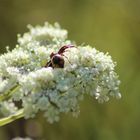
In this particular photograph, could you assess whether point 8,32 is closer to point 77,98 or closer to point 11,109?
point 11,109

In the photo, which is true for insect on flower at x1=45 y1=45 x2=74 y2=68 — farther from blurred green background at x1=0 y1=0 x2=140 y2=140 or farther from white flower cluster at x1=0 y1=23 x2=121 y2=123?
blurred green background at x1=0 y1=0 x2=140 y2=140

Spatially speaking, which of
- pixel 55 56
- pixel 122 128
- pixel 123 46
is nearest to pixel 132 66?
pixel 123 46

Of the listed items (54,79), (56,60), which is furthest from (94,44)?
(54,79)

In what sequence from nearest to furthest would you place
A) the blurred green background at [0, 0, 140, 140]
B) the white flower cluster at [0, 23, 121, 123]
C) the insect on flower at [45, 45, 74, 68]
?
the white flower cluster at [0, 23, 121, 123] < the insect on flower at [45, 45, 74, 68] < the blurred green background at [0, 0, 140, 140]

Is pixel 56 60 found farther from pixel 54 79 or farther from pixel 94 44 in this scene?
pixel 94 44

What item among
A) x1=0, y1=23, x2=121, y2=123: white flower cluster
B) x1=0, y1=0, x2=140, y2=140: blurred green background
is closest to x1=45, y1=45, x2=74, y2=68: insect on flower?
x1=0, y1=23, x2=121, y2=123: white flower cluster

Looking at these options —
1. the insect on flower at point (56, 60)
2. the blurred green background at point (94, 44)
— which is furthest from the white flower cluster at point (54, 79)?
the blurred green background at point (94, 44)
